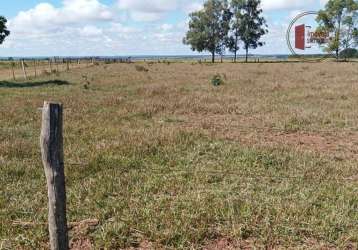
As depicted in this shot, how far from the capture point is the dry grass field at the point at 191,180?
5.21 m

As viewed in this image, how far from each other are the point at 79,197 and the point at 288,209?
3040 millimetres

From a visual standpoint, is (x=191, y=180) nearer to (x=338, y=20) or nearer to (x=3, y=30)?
(x=3, y=30)

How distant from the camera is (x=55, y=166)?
3857 mm

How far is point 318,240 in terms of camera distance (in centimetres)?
511

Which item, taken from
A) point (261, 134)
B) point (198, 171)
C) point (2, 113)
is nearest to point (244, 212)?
point (198, 171)

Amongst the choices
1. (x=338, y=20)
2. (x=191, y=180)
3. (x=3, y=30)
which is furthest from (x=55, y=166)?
(x=338, y=20)

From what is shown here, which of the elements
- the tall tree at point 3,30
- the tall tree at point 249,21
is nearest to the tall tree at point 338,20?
the tall tree at point 249,21

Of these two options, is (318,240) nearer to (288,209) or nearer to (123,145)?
(288,209)

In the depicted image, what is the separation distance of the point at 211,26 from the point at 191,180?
285ft

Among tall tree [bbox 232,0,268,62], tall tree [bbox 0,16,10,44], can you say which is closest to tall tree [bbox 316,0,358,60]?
tall tree [bbox 232,0,268,62]

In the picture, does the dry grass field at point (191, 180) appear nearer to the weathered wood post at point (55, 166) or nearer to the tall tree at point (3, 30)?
the weathered wood post at point (55, 166)

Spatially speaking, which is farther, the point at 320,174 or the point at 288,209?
the point at 320,174

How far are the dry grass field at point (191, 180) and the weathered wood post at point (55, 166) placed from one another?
1.01m

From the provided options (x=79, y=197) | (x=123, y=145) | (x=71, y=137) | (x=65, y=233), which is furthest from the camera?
(x=71, y=137)
